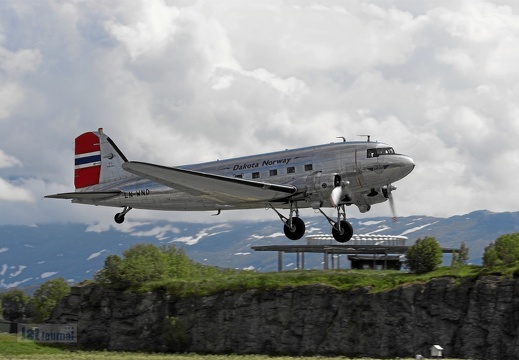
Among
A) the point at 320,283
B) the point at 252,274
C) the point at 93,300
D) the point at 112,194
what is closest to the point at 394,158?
the point at 112,194

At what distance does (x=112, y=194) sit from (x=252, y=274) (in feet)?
229

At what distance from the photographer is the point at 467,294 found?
96.3m

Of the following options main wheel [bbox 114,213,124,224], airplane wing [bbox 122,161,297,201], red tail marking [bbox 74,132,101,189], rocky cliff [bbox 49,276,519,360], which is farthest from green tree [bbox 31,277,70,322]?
airplane wing [bbox 122,161,297,201]

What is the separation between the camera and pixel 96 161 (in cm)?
5225

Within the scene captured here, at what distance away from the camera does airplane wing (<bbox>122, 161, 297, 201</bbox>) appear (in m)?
42.0

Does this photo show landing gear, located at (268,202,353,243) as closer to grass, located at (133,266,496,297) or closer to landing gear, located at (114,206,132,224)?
landing gear, located at (114,206,132,224)

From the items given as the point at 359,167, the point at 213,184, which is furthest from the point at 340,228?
the point at 213,184

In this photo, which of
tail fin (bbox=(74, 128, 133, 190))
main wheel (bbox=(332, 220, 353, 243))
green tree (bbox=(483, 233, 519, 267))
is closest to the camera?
main wheel (bbox=(332, 220, 353, 243))

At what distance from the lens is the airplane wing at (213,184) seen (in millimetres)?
42031

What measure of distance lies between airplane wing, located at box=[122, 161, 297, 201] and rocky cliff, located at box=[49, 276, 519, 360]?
55.1 meters

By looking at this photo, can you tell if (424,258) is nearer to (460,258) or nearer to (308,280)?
(308,280)

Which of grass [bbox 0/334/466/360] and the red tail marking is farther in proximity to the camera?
grass [bbox 0/334/466/360]

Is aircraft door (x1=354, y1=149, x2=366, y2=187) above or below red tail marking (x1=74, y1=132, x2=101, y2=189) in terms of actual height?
below

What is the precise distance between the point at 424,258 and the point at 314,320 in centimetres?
1539
